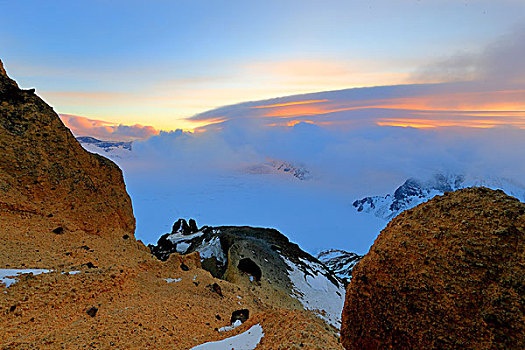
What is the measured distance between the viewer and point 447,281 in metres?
5.96

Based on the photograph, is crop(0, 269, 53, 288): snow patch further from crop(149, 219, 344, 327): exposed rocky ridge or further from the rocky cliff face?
crop(149, 219, 344, 327): exposed rocky ridge

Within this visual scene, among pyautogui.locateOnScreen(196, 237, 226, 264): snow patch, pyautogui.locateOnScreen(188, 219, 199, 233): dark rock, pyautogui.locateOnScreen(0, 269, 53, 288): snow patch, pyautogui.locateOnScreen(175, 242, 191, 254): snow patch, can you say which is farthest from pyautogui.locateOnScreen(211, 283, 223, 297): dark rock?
pyautogui.locateOnScreen(188, 219, 199, 233): dark rock

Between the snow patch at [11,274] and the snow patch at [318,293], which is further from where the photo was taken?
the snow patch at [318,293]

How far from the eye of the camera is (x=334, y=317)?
32.9 m

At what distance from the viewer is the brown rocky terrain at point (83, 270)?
794 cm

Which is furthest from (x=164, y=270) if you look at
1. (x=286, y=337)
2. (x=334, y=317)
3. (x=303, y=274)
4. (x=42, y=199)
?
(x=303, y=274)

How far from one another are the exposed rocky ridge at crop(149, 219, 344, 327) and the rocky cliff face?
1437 centimetres

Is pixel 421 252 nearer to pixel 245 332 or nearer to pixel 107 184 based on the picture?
pixel 245 332

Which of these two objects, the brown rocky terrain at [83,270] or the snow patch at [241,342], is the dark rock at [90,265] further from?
the snow patch at [241,342]

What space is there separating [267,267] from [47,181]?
26384mm

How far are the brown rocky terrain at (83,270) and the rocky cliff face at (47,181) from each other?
6 cm

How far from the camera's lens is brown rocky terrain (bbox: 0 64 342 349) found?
7.94 m

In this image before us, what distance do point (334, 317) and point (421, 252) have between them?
30.5m

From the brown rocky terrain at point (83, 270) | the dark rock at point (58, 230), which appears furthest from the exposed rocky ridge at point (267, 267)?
the dark rock at point (58, 230)
